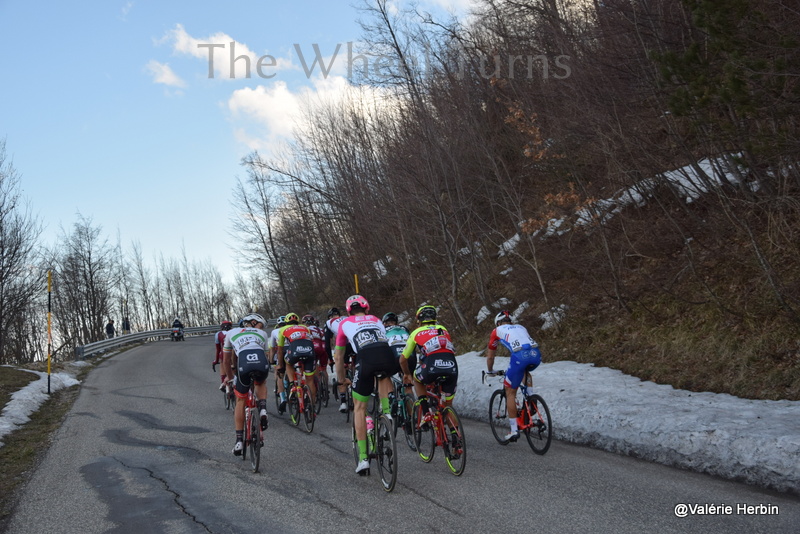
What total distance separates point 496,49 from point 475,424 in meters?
16.7

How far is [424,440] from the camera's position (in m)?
8.27

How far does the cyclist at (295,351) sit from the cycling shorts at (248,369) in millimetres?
2699

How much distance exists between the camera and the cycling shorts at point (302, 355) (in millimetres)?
11180

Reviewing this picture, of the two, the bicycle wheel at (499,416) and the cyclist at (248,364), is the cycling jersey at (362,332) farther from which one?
the bicycle wheel at (499,416)

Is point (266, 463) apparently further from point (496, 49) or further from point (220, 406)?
point (496, 49)

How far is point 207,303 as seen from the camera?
315 feet

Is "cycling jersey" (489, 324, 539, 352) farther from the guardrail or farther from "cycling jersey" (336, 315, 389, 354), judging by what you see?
the guardrail

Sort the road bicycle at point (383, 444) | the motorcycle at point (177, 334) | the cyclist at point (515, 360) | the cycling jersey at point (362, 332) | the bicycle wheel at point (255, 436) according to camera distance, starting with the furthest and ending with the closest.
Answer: the motorcycle at point (177, 334) < the cyclist at point (515, 360) < the bicycle wheel at point (255, 436) < the cycling jersey at point (362, 332) < the road bicycle at point (383, 444)

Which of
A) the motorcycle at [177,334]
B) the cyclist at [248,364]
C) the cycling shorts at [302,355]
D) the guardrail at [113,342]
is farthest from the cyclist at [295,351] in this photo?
the motorcycle at [177,334]

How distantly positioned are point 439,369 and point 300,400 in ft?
13.5

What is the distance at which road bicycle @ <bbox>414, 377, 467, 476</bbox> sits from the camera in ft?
22.9

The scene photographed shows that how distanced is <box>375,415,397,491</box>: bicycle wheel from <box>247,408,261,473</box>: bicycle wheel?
191 centimetres

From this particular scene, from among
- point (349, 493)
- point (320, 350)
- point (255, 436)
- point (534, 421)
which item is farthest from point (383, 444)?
point (320, 350)

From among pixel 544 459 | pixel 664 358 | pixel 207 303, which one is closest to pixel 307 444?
pixel 544 459
